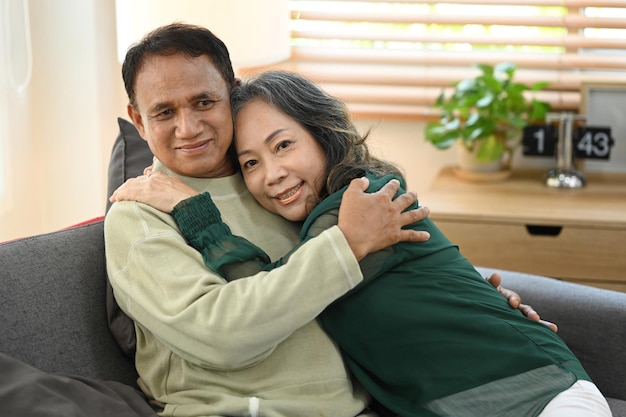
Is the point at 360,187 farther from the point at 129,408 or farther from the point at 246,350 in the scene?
the point at 129,408

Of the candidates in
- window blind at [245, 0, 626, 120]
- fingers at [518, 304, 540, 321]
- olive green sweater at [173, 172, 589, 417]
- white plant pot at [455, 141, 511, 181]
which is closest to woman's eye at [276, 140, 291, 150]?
olive green sweater at [173, 172, 589, 417]

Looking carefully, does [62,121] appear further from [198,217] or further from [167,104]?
[198,217]

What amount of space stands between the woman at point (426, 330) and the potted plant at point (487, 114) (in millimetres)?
1305

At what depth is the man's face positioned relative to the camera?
150 cm

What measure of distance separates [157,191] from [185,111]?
147mm

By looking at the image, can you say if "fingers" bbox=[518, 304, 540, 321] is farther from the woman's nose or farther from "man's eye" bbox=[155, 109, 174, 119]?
"man's eye" bbox=[155, 109, 174, 119]

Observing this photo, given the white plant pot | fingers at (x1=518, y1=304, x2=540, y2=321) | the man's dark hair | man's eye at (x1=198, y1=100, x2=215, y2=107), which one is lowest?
the white plant pot

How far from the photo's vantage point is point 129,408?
4.47ft

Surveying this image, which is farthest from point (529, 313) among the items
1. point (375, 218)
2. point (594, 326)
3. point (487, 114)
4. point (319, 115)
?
point (487, 114)

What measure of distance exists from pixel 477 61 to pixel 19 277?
1.93 metres

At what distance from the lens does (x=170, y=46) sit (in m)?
1.51

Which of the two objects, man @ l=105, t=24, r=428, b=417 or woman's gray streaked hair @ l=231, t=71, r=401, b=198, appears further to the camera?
woman's gray streaked hair @ l=231, t=71, r=401, b=198

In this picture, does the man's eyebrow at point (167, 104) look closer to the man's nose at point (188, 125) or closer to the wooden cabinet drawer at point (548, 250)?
the man's nose at point (188, 125)

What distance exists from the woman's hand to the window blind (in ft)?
5.29
